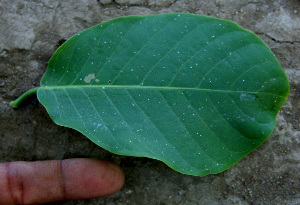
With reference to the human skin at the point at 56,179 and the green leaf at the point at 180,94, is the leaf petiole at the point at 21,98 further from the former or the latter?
the human skin at the point at 56,179

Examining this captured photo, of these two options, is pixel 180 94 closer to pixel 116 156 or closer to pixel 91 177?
pixel 116 156

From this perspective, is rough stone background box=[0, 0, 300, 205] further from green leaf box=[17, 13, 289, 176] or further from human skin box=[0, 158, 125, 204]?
green leaf box=[17, 13, 289, 176]

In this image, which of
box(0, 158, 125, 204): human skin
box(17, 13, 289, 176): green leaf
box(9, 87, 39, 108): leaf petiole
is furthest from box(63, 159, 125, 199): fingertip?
box(9, 87, 39, 108): leaf petiole

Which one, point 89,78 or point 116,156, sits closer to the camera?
point 89,78

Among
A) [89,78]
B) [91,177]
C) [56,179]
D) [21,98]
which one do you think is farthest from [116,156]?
[21,98]

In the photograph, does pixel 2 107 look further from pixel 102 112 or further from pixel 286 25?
Result: pixel 286 25

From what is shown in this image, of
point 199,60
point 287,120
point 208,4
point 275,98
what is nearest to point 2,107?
point 199,60

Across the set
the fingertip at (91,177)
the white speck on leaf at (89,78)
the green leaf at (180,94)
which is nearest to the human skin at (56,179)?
the fingertip at (91,177)
